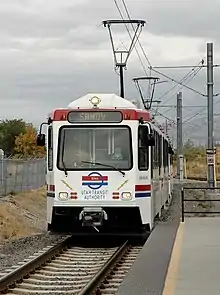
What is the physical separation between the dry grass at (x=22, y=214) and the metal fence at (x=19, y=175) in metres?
0.81

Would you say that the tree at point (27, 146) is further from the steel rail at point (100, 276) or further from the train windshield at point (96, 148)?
the steel rail at point (100, 276)

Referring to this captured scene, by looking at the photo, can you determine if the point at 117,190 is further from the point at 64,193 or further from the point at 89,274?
the point at 89,274

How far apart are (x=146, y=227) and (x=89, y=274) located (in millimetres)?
5068

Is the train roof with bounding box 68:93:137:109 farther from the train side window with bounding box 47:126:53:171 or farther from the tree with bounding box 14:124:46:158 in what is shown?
the tree with bounding box 14:124:46:158

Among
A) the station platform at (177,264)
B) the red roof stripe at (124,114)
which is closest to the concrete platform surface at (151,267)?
the station platform at (177,264)

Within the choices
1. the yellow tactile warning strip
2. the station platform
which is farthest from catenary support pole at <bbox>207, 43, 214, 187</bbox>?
the yellow tactile warning strip

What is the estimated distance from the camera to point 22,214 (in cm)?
3206

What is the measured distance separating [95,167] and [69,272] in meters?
4.34

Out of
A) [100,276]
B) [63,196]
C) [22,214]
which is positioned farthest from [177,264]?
[22,214]

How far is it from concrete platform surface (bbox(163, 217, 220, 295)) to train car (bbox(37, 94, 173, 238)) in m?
1.68

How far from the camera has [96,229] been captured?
Result: 19.6 meters

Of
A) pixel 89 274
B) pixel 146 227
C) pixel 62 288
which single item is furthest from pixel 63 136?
pixel 62 288

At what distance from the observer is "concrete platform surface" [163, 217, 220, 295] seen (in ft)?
37.2

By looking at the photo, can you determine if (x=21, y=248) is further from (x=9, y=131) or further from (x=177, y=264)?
(x=9, y=131)
